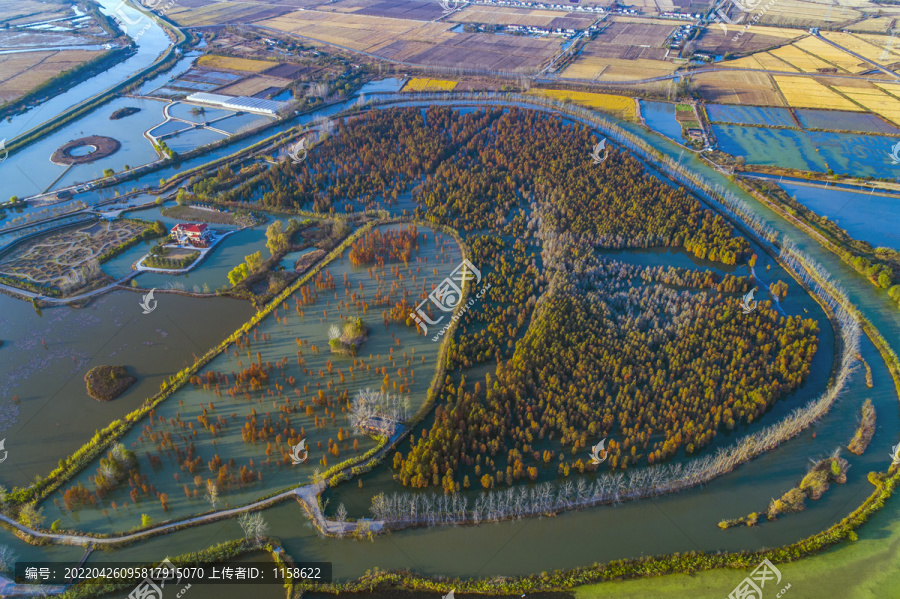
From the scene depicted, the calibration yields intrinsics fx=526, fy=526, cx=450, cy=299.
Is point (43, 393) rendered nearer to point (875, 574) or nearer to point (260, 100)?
point (875, 574)

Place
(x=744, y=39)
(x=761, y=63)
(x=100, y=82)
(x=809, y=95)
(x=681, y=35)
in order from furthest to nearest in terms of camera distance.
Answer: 1. (x=681, y=35)
2. (x=744, y=39)
3. (x=761, y=63)
4. (x=100, y=82)
5. (x=809, y=95)

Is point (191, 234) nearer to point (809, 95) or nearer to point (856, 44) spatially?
point (809, 95)

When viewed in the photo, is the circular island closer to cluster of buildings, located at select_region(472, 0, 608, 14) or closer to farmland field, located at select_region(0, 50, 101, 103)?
farmland field, located at select_region(0, 50, 101, 103)

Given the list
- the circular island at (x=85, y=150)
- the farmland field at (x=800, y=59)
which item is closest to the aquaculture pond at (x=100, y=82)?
the circular island at (x=85, y=150)

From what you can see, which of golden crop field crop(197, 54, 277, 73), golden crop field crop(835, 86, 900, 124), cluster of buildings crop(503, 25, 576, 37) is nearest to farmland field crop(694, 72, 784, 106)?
golden crop field crop(835, 86, 900, 124)

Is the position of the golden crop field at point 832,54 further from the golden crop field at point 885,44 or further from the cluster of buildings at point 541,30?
the cluster of buildings at point 541,30

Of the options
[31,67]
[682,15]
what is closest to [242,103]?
[31,67]
